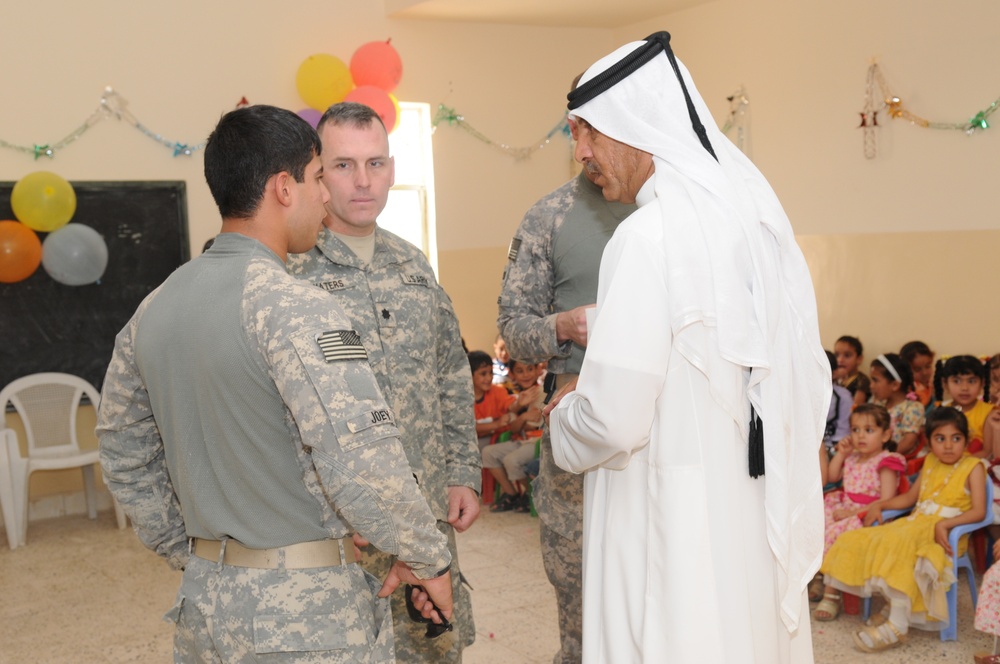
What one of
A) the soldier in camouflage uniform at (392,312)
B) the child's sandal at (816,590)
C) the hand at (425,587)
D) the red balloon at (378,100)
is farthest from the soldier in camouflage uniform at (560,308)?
the red balloon at (378,100)

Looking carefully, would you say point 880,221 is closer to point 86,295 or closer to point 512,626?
point 512,626

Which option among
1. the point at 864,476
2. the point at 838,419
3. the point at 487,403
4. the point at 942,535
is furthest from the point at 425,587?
the point at 487,403

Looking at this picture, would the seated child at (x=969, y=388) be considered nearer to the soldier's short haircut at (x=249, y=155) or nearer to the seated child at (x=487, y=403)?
the seated child at (x=487, y=403)

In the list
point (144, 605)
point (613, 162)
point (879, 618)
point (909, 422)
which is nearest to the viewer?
point (613, 162)

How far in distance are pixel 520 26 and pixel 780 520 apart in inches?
277

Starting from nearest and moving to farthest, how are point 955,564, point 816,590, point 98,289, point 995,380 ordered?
point 955,564 < point 816,590 < point 995,380 < point 98,289

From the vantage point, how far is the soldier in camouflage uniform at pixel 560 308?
2705 mm

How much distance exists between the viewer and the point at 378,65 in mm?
7113

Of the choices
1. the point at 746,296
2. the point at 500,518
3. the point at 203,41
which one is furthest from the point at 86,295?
the point at 746,296

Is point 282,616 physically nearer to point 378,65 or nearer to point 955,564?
point 955,564

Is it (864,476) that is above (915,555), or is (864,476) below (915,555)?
above

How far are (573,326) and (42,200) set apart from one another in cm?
470

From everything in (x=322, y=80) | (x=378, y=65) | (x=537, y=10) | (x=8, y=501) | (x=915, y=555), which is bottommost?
(x=8, y=501)

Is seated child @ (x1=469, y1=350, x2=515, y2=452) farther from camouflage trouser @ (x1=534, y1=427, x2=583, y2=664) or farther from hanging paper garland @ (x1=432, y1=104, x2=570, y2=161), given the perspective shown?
camouflage trouser @ (x1=534, y1=427, x2=583, y2=664)
